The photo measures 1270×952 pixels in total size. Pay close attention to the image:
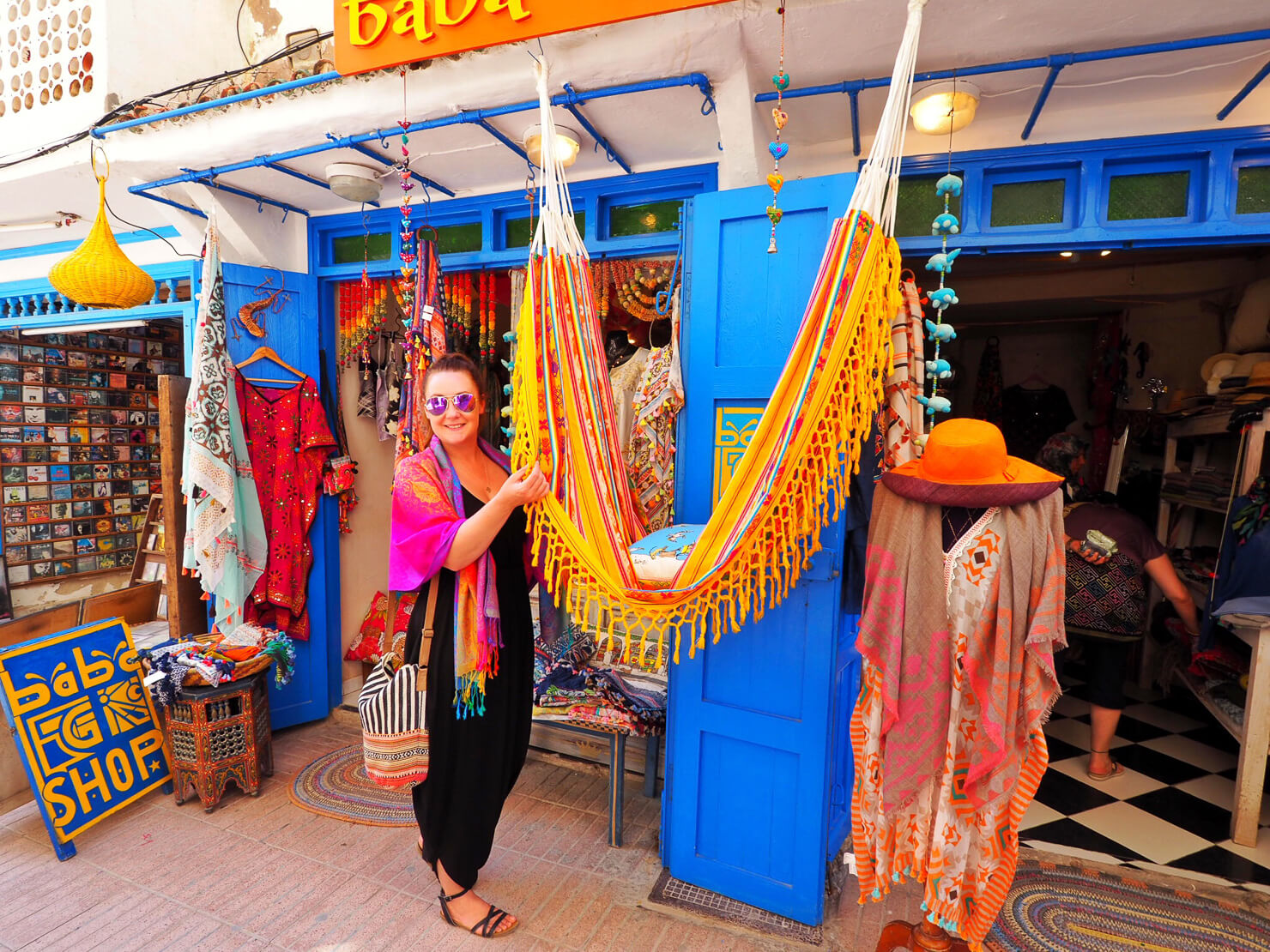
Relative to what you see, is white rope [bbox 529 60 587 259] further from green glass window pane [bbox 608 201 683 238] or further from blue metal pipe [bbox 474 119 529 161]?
green glass window pane [bbox 608 201 683 238]

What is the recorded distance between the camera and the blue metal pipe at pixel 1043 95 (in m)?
1.77

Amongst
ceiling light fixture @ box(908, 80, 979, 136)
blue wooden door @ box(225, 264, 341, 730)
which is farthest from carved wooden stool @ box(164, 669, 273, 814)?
ceiling light fixture @ box(908, 80, 979, 136)

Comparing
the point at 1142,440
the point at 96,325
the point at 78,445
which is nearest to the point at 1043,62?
the point at 1142,440

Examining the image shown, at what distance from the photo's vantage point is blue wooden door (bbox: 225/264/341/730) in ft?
9.98

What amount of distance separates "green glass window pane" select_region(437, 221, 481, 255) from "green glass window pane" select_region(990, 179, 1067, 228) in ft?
6.56

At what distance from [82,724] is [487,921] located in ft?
5.46

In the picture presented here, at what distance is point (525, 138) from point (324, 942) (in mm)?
2532

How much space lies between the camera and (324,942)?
1.87 meters

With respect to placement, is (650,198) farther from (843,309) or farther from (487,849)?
(487,849)

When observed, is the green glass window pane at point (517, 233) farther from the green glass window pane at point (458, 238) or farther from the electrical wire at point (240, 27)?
the electrical wire at point (240, 27)

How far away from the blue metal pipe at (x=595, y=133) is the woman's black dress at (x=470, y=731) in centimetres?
125

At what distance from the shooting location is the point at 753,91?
1988 mm

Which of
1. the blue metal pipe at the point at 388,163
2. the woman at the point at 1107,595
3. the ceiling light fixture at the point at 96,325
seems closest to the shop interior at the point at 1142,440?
the woman at the point at 1107,595

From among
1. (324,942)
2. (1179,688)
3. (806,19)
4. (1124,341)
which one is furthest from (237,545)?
(1124,341)
